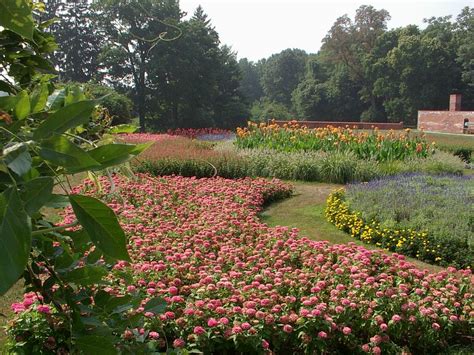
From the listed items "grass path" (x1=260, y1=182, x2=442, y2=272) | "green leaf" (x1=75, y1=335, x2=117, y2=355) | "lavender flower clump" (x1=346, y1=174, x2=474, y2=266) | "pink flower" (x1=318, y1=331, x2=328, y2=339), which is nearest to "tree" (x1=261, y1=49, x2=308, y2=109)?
"grass path" (x1=260, y1=182, x2=442, y2=272)

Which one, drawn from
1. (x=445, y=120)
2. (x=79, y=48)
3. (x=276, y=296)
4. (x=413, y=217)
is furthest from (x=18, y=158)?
(x=79, y=48)

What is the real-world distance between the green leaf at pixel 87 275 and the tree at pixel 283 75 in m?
63.1

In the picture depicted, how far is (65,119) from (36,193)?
0.07 meters

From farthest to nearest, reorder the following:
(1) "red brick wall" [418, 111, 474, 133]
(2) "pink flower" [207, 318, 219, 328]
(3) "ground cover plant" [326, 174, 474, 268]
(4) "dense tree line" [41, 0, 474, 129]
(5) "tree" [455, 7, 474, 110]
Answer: (5) "tree" [455, 7, 474, 110] < (4) "dense tree line" [41, 0, 474, 129] < (1) "red brick wall" [418, 111, 474, 133] < (3) "ground cover plant" [326, 174, 474, 268] < (2) "pink flower" [207, 318, 219, 328]

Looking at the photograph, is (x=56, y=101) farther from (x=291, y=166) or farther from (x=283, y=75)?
(x=283, y=75)

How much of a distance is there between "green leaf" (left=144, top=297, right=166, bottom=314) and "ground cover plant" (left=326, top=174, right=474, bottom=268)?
202 inches

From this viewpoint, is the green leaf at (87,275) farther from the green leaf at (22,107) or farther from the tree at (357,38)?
the tree at (357,38)

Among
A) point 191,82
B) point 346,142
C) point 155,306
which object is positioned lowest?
point 346,142

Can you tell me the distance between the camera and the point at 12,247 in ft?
1.24

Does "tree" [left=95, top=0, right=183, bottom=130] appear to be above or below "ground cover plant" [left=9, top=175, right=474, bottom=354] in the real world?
above

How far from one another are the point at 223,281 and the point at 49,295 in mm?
3075

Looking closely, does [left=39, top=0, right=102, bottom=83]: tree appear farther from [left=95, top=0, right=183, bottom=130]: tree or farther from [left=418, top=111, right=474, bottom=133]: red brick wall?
[left=418, top=111, right=474, bottom=133]: red brick wall

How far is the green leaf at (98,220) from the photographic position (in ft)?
1.44

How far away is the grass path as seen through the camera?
6496mm
